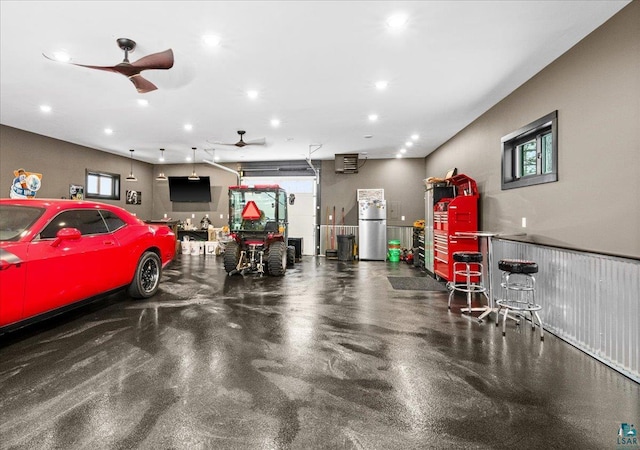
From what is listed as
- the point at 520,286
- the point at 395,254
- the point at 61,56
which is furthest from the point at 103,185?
the point at 520,286

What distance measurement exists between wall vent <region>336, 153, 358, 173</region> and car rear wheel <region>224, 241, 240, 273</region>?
4232mm

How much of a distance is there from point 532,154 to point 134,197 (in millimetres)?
10638

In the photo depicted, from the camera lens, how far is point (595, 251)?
110 inches

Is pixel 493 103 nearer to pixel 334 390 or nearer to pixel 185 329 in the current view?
pixel 334 390

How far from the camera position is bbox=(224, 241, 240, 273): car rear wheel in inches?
247

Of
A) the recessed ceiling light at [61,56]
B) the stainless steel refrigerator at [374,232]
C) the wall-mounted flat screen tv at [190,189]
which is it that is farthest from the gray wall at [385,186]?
the recessed ceiling light at [61,56]

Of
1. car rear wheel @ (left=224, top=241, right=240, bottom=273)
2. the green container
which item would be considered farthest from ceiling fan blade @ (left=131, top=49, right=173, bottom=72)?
the green container

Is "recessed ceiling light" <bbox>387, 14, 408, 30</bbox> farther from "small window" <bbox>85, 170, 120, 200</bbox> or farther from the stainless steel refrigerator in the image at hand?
"small window" <bbox>85, 170, 120, 200</bbox>

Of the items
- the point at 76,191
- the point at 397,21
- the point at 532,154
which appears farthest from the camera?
the point at 76,191

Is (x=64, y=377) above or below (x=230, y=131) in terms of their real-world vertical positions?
below

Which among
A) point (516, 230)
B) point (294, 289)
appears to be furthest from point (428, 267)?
point (294, 289)

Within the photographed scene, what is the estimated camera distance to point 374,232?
8914mm

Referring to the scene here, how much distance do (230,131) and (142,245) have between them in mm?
3389

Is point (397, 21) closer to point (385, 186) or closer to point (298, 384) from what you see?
point (298, 384)
